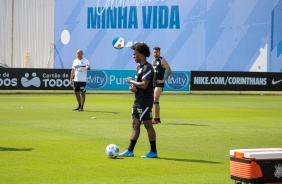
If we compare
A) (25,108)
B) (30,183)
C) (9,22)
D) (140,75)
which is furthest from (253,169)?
(9,22)

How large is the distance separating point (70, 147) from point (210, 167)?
11.6 ft

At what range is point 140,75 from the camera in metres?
13.6

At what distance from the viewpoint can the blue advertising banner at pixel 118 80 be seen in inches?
1543

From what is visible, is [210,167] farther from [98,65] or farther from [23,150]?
[98,65]

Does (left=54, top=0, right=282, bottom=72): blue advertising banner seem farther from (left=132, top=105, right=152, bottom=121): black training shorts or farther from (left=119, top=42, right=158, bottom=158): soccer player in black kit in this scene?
(left=132, top=105, right=152, bottom=121): black training shorts

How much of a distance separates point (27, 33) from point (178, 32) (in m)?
11.6

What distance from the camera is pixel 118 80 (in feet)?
131

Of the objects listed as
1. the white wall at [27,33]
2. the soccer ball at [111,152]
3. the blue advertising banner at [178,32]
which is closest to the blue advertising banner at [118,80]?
the blue advertising banner at [178,32]

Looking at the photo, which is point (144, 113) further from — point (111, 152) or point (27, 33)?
point (27, 33)

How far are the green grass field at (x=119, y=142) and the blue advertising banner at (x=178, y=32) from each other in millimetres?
21470

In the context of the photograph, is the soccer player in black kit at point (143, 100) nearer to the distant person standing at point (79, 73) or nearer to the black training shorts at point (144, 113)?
the black training shorts at point (144, 113)

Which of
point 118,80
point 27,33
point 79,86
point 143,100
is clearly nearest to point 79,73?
point 79,86

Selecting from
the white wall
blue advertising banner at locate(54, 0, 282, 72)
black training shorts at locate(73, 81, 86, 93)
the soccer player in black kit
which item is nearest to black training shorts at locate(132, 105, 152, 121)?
the soccer player in black kit

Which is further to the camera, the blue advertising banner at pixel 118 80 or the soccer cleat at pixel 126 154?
the blue advertising banner at pixel 118 80
